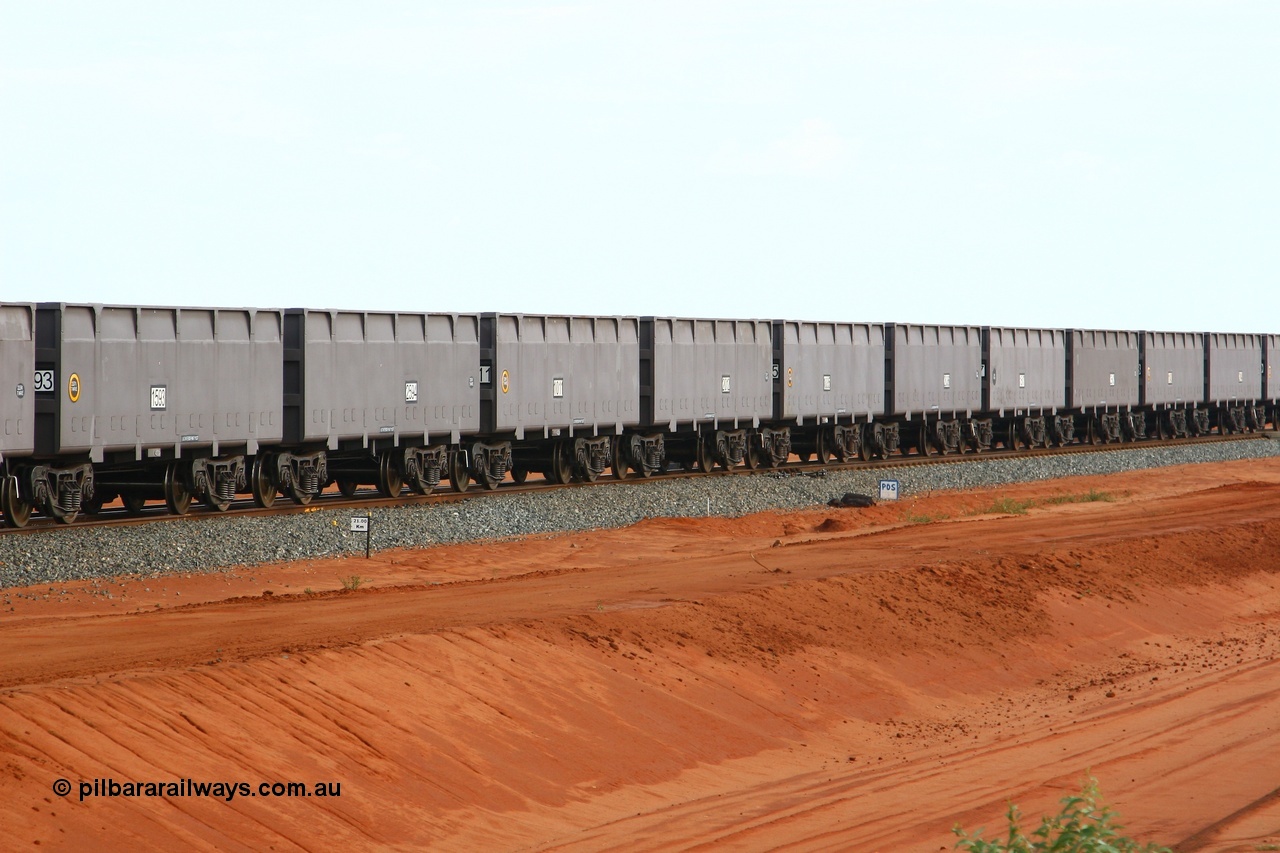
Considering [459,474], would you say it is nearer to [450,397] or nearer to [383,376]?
[450,397]

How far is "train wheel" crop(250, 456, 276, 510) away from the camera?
73.5 feet

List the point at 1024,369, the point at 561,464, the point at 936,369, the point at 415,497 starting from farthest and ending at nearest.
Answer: the point at 1024,369, the point at 936,369, the point at 561,464, the point at 415,497

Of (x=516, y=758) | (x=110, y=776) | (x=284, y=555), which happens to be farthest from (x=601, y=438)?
(x=110, y=776)

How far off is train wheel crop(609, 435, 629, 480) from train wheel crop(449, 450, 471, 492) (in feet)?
12.1

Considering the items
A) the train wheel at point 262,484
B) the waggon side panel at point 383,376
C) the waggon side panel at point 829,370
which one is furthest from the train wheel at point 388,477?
the waggon side panel at point 829,370

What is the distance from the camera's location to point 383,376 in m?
24.4

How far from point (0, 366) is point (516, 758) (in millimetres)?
11613

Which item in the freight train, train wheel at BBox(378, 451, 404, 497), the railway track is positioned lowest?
the railway track

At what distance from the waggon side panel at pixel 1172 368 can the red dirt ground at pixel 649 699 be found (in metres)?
30.7

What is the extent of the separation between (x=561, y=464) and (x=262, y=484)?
7.23 meters

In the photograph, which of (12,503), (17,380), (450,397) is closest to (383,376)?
(450,397)

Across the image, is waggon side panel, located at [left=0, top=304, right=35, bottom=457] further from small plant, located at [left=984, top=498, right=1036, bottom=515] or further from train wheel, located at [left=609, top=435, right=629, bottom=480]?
small plant, located at [left=984, top=498, right=1036, bottom=515]

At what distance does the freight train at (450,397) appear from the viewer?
64.3ft

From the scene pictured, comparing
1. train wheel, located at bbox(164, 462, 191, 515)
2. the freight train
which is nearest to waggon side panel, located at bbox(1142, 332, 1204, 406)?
the freight train
